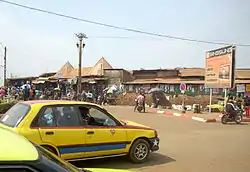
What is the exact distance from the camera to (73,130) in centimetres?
584

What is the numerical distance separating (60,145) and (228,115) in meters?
12.2

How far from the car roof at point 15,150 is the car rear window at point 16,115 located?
12.1 ft

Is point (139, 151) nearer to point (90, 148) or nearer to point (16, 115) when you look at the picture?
point (90, 148)

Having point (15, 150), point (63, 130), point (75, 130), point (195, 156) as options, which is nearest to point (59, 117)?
point (63, 130)

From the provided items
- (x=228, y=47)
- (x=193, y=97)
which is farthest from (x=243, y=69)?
(x=228, y=47)

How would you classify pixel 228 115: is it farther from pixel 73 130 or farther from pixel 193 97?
pixel 193 97

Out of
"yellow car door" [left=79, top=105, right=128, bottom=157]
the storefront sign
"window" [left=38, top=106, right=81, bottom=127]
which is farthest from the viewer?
the storefront sign

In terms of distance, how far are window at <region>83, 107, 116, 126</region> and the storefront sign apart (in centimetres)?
1450

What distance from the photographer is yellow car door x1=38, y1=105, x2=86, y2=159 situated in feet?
18.5

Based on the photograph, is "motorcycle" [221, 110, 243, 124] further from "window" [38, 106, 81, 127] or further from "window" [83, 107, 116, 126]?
"window" [38, 106, 81, 127]

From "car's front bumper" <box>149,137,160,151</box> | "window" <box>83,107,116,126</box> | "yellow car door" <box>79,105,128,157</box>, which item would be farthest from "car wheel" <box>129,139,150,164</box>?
"window" <box>83,107,116,126</box>

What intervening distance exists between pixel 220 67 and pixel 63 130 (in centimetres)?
1712

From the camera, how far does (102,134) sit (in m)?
6.18

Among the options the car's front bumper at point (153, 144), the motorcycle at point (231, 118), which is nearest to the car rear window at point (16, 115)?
the car's front bumper at point (153, 144)
